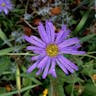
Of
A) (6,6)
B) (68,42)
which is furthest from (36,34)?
(68,42)

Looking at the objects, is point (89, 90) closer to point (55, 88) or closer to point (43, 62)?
point (55, 88)

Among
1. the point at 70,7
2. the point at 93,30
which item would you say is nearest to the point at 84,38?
the point at 93,30

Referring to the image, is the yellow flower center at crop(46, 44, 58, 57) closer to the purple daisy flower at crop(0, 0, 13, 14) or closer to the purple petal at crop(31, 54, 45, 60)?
the purple petal at crop(31, 54, 45, 60)

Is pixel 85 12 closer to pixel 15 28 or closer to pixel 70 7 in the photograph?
pixel 70 7

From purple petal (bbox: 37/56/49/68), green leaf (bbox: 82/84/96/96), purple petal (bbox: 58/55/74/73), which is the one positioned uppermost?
purple petal (bbox: 37/56/49/68)

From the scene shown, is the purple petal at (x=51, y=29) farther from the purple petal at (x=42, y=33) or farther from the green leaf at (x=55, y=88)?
the green leaf at (x=55, y=88)

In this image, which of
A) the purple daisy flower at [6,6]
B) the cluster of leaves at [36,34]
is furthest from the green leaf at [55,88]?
the purple daisy flower at [6,6]

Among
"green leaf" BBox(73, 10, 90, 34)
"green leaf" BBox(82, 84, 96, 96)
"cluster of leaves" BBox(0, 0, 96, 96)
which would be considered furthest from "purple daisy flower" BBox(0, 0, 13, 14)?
"green leaf" BBox(82, 84, 96, 96)

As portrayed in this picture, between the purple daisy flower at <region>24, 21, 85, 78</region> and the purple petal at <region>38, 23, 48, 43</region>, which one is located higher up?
the purple petal at <region>38, 23, 48, 43</region>

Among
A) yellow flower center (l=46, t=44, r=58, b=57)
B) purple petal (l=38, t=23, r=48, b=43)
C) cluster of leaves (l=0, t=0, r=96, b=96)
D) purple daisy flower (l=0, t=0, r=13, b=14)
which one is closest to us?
purple petal (l=38, t=23, r=48, b=43)
